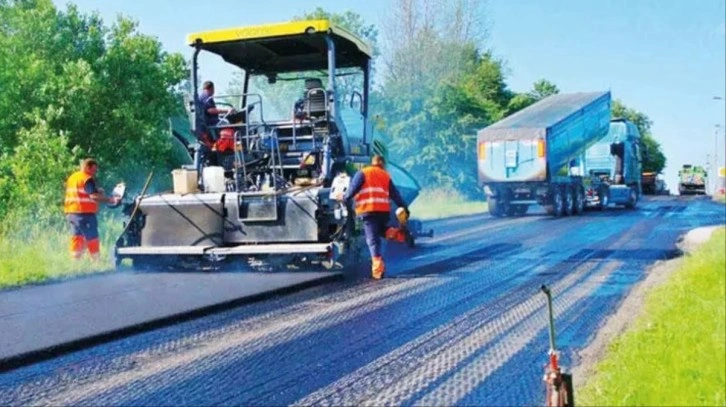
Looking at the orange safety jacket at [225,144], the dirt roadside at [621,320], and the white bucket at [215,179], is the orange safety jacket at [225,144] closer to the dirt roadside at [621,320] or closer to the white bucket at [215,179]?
the white bucket at [215,179]

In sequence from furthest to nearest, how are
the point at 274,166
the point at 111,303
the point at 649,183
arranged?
1. the point at 649,183
2. the point at 274,166
3. the point at 111,303

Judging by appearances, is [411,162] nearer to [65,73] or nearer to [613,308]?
[65,73]

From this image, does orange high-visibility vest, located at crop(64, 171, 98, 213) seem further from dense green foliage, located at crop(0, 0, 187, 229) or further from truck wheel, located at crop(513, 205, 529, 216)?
truck wheel, located at crop(513, 205, 529, 216)

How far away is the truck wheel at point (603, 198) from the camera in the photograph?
861 inches

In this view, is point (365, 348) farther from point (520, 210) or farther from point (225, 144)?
point (520, 210)

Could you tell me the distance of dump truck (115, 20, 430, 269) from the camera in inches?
329

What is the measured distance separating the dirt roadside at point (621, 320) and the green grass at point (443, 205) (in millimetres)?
10494

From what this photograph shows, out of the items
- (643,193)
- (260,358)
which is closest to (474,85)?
(643,193)

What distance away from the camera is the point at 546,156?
18438mm

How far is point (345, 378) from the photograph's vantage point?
4.36 meters

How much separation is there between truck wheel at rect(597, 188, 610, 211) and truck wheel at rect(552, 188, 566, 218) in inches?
102

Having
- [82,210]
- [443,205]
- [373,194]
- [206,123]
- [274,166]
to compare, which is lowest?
[443,205]

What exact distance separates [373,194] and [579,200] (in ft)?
43.3

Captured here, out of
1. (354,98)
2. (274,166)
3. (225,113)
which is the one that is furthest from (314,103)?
(225,113)
